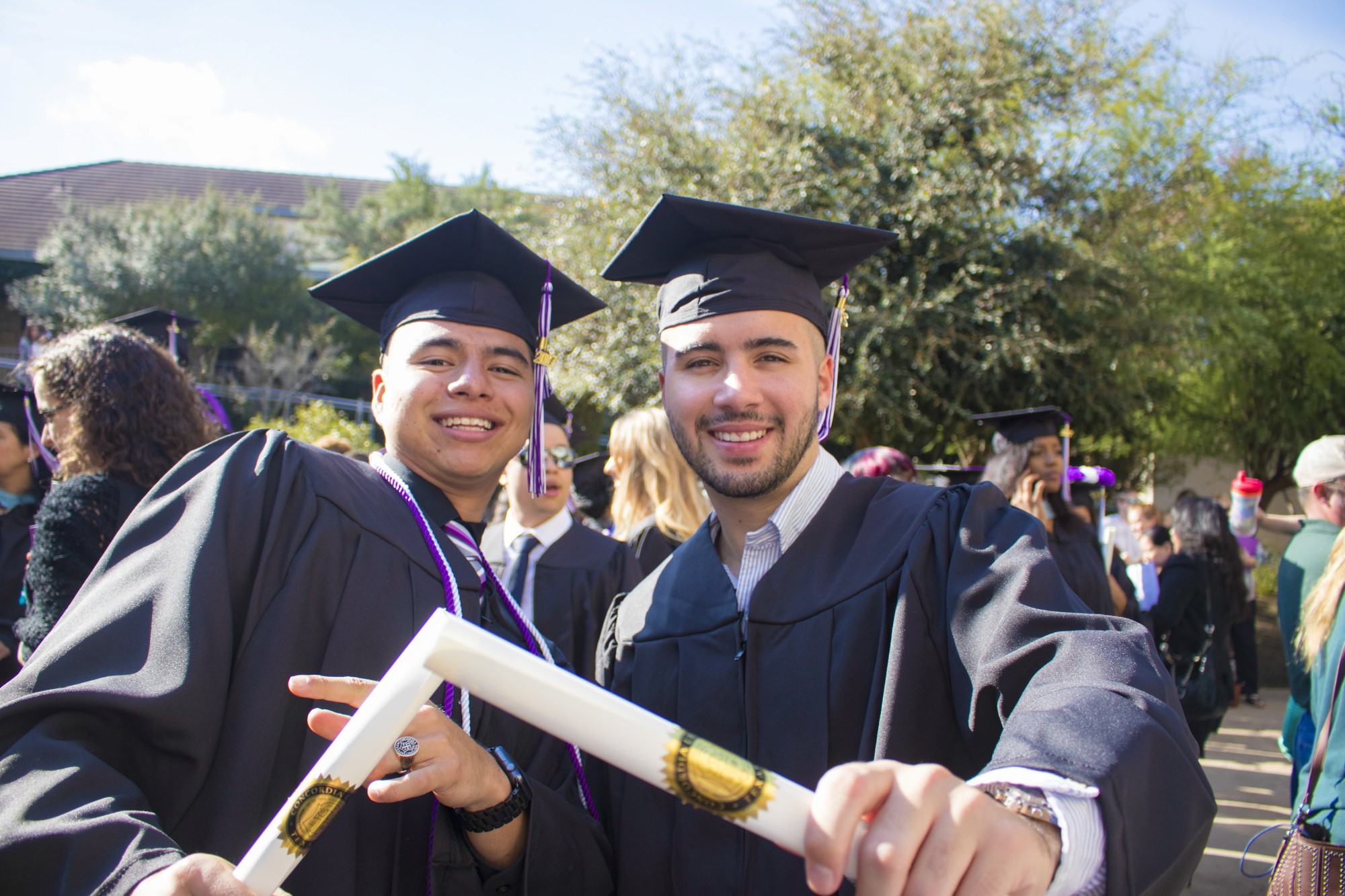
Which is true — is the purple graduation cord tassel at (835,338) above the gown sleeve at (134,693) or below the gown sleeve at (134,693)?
above

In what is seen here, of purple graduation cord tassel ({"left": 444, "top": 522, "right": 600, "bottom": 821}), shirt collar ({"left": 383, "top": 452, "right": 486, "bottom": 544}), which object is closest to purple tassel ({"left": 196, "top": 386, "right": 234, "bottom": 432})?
shirt collar ({"left": 383, "top": 452, "right": 486, "bottom": 544})

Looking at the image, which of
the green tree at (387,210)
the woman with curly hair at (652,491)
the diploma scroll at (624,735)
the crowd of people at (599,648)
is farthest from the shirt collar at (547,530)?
the green tree at (387,210)

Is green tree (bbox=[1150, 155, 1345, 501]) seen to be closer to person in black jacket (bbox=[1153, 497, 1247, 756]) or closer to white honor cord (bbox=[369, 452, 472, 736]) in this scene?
person in black jacket (bbox=[1153, 497, 1247, 756])

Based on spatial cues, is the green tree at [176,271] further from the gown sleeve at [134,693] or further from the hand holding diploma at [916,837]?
the hand holding diploma at [916,837]

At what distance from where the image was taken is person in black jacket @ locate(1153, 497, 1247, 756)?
514 centimetres

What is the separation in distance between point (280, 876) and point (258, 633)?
0.65 metres

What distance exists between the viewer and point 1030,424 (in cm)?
484

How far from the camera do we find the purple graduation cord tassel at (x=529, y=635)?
5.80 ft

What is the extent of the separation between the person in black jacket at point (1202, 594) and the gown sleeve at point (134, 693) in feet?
17.2

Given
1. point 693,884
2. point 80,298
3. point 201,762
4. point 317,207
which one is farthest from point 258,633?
point 317,207

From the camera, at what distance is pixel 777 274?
191 centimetres

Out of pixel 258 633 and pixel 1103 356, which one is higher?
pixel 1103 356

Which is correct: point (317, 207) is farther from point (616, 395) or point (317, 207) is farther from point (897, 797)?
point (897, 797)

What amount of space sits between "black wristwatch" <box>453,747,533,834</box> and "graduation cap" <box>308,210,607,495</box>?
3.19 feet
